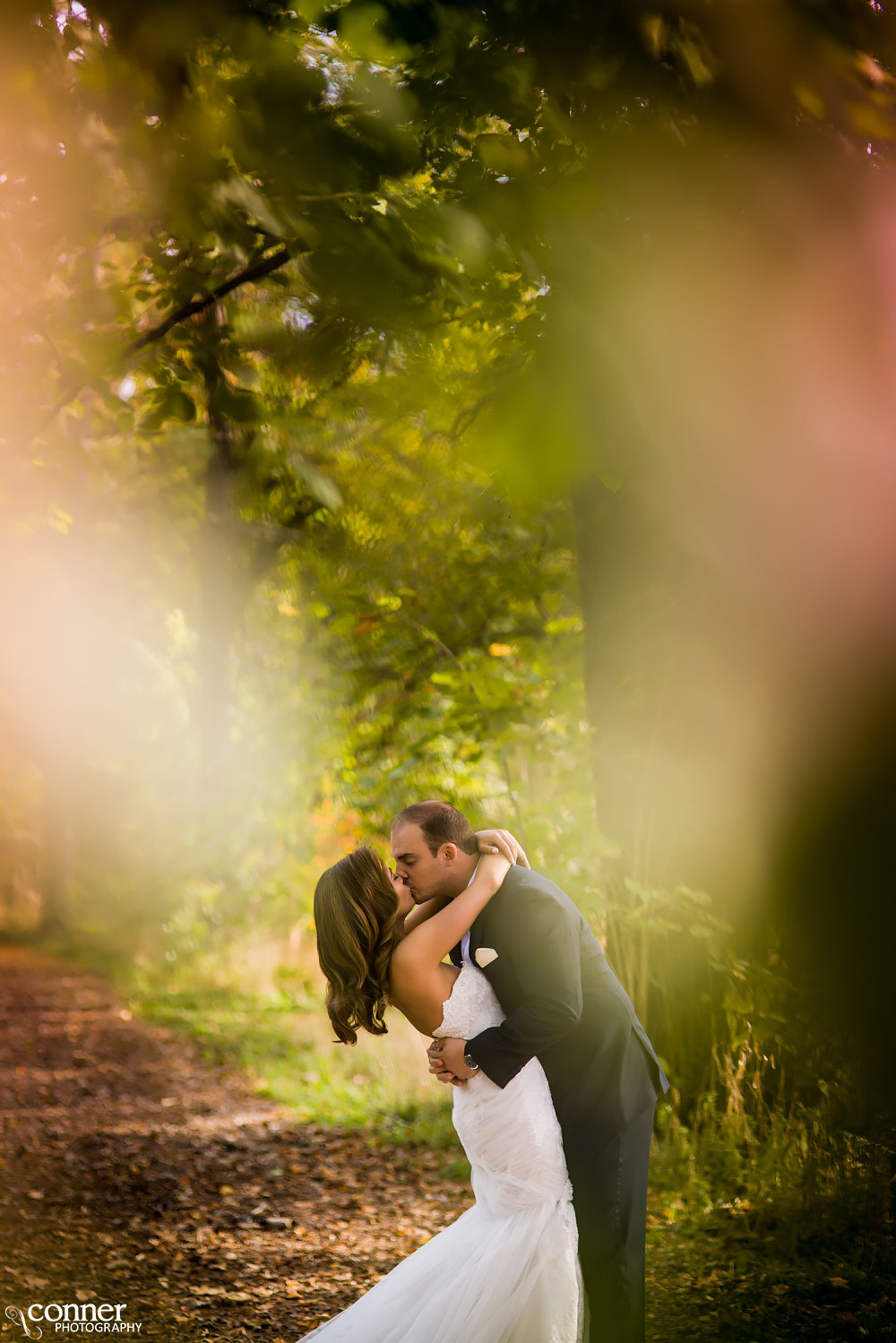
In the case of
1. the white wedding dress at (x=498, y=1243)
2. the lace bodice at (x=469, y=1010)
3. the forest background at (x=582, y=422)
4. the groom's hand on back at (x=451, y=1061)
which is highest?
the forest background at (x=582, y=422)

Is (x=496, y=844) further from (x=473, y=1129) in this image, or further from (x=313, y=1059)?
(x=313, y=1059)

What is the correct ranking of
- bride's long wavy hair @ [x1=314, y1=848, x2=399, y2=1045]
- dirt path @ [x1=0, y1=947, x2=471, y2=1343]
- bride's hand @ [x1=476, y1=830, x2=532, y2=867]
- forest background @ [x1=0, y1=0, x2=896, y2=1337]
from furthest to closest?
dirt path @ [x1=0, y1=947, x2=471, y2=1343], bride's hand @ [x1=476, y1=830, x2=532, y2=867], bride's long wavy hair @ [x1=314, y1=848, x2=399, y2=1045], forest background @ [x1=0, y1=0, x2=896, y2=1337]

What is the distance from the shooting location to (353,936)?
10.1 feet

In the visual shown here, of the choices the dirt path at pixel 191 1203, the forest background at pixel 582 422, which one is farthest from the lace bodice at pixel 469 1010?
the dirt path at pixel 191 1203

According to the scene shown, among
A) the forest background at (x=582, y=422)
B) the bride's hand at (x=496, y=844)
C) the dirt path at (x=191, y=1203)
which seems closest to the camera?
the forest background at (x=582, y=422)

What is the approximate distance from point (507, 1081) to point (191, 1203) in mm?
4003

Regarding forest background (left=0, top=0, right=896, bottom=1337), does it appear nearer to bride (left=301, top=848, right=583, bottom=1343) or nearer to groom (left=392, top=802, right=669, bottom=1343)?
groom (left=392, top=802, right=669, bottom=1343)

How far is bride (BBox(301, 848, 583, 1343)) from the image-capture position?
119 inches

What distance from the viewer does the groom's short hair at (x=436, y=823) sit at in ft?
10.3

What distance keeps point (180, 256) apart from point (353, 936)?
3.07 m

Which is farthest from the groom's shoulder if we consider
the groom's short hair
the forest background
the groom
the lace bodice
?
the forest background

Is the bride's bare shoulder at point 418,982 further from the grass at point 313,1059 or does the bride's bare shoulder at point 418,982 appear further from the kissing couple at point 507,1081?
the grass at point 313,1059

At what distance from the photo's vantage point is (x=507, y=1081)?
2.98 metres

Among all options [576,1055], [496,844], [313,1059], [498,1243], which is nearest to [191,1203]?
[313,1059]
